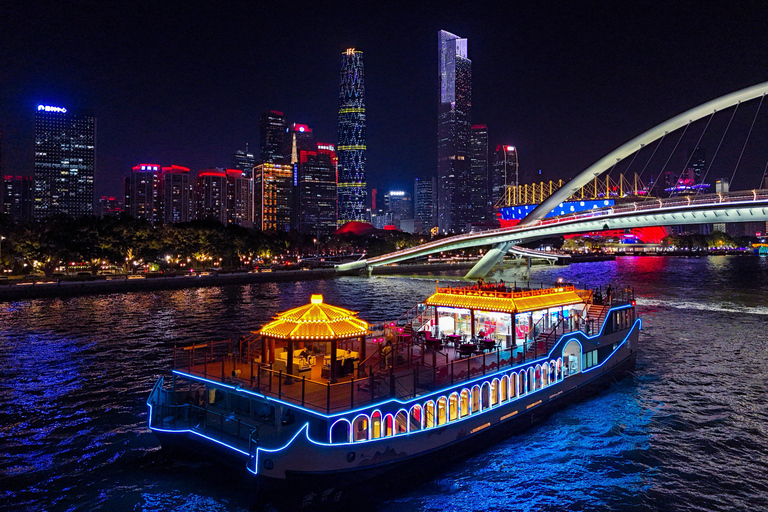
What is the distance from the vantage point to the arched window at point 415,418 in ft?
39.2

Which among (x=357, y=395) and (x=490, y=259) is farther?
(x=490, y=259)

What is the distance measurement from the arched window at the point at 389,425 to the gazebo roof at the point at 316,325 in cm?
222

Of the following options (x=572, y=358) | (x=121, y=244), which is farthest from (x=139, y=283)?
(x=572, y=358)

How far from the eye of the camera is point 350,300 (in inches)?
1934

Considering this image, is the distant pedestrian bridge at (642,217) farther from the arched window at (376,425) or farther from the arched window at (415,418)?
the arched window at (376,425)

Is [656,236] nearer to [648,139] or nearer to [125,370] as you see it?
[648,139]

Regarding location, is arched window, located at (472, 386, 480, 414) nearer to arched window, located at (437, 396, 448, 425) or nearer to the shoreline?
arched window, located at (437, 396, 448, 425)

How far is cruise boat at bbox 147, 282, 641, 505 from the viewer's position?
10672 mm

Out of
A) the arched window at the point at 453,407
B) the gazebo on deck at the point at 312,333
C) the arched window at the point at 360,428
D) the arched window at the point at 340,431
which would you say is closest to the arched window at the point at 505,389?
the arched window at the point at 453,407

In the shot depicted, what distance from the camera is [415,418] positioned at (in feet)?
39.6

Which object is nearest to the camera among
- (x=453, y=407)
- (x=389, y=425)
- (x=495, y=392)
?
(x=389, y=425)

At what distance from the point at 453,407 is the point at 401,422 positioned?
74.9 inches

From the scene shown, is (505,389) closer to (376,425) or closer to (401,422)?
(401,422)

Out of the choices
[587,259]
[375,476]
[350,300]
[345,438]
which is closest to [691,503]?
[375,476]
